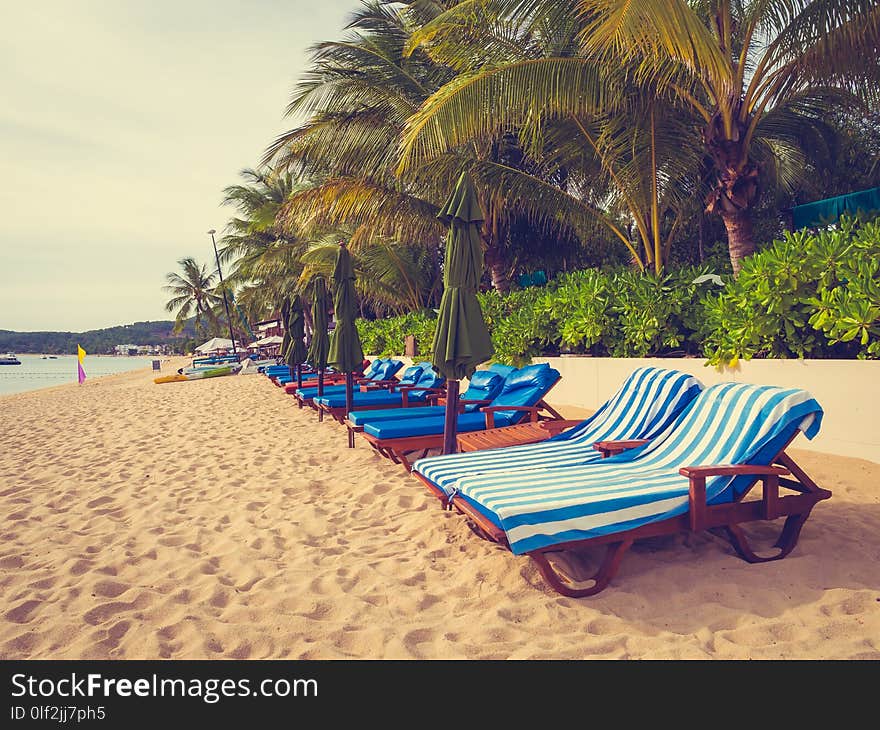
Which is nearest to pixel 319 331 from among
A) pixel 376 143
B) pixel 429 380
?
pixel 429 380

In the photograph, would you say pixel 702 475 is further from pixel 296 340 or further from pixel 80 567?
pixel 296 340

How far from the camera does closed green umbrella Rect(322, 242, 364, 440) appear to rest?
7.09 m

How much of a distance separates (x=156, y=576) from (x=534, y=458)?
2.23m

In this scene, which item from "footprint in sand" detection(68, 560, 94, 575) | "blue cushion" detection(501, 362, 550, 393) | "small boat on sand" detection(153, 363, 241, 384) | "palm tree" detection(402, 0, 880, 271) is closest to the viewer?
"footprint in sand" detection(68, 560, 94, 575)

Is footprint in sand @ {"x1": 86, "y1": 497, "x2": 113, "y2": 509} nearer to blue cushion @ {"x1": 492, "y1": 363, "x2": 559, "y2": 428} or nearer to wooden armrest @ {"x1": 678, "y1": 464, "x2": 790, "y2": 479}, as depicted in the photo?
blue cushion @ {"x1": 492, "y1": 363, "x2": 559, "y2": 428}

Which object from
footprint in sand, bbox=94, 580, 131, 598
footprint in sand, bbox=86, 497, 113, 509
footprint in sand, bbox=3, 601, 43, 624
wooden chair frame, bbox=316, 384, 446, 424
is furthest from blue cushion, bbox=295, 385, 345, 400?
footprint in sand, bbox=3, 601, 43, 624

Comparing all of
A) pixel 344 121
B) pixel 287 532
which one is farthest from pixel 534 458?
pixel 344 121

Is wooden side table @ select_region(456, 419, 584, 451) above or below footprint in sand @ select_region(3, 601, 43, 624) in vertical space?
above

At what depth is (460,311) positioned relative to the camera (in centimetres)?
444

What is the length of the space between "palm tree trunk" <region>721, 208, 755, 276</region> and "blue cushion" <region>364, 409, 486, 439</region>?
3.86 metres

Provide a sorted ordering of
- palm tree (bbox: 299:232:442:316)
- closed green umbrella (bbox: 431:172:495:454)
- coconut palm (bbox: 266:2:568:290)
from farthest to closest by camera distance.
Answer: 1. palm tree (bbox: 299:232:442:316)
2. coconut palm (bbox: 266:2:568:290)
3. closed green umbrella (bbox: 431:172:495:454)

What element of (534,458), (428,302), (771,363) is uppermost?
(428,302)

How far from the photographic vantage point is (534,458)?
11.8ft

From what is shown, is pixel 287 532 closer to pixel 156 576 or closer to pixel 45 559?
pixel 156 576
